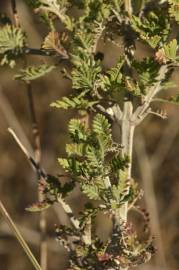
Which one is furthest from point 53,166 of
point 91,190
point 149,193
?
point 91,190

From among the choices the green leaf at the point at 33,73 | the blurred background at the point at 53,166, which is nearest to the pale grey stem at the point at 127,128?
the green leaf at the point at 33,73

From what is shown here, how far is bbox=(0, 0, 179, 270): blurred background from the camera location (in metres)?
2.62

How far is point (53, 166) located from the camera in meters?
3.20

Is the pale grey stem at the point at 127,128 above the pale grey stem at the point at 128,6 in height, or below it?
below

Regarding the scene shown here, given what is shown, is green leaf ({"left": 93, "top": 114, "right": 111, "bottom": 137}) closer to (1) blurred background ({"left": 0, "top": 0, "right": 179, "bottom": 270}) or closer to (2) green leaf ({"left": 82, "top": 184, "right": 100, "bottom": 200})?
(2) green leaf ({"left": 82, "top": 184, "right": 100, "bottom": 200})

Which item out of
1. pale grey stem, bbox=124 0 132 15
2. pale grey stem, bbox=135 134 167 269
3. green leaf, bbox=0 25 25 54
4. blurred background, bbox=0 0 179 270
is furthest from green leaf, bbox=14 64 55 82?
blurred background, bbox=0 0 179 270

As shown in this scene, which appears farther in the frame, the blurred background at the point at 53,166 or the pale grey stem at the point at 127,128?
the blurred background at the point at 53,166

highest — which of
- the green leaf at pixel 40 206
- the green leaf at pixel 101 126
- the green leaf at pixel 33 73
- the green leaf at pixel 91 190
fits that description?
the green leaf at pixel 33 73

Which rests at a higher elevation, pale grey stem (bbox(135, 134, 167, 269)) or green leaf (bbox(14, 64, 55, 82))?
green leaf (bbox(14, 64, 55, 82))

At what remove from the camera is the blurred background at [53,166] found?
2.62 meters

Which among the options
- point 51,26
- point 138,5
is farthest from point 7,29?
point 138,5

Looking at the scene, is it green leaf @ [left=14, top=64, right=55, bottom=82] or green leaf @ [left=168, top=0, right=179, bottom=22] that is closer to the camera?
green leaf @ [left=168, top=0, right=179, bottom=22]

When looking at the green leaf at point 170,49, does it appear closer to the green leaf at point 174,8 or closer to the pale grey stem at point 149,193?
the green leaf at point 174,8

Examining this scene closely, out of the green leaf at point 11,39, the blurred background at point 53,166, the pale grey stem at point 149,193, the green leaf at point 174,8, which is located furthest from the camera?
the blurred background at point 53,166
